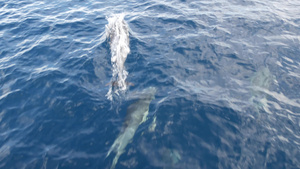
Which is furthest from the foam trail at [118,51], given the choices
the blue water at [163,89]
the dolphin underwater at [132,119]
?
the dolphin underwater at [132,119]

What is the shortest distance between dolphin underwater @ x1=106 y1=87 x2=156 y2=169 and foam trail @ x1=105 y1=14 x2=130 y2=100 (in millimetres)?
1300

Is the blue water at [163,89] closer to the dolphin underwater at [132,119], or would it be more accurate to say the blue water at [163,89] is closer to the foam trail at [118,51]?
the dolphin underwater at [132,119]

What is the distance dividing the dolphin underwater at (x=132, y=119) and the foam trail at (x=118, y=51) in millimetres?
1300

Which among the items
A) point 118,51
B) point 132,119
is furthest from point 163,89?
point 118,51

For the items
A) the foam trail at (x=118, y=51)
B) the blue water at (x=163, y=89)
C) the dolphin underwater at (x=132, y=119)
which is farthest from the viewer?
the foam trail at (x=118, y=51)

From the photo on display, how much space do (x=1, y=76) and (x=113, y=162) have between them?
9280mm

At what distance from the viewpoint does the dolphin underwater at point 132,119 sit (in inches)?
344

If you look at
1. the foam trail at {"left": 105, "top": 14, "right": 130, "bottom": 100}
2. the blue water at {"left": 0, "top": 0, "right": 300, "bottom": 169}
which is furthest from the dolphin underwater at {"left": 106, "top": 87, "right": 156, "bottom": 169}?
the foam trail at {"left": 105, "top": 14, "right": 130, "bottom": 100}

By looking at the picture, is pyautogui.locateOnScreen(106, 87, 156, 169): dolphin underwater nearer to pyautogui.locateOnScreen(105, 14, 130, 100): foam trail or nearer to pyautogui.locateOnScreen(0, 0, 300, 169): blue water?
pyautogui.locateOnScreen(0, 0, 300, 169): blue water

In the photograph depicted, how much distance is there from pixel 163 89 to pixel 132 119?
8.79 feet

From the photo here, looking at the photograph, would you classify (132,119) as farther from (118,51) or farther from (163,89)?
(118,51)

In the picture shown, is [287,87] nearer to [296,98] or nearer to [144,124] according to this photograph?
[296,98]

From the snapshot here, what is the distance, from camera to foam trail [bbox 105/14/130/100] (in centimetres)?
1152

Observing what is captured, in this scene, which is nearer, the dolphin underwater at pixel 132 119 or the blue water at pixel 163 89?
the blue water at pixel 163 89
